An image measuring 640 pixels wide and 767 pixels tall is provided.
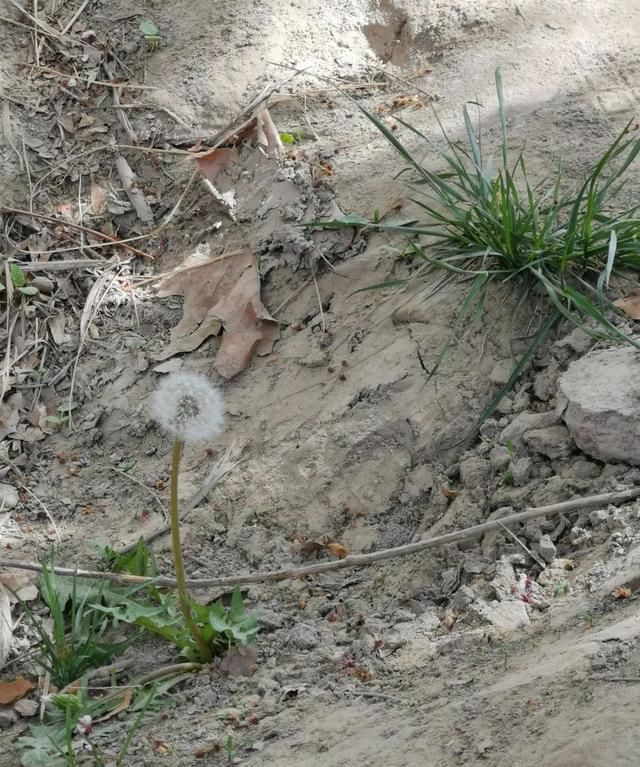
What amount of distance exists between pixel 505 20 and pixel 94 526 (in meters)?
3.00

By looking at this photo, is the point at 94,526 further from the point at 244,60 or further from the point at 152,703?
the point at 244,60

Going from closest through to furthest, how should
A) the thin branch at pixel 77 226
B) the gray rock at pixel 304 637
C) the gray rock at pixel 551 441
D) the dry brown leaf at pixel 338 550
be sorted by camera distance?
1. the gray rock at pixel 304 637
2. the gray rock at pixel 551 441
3. the dry brown leaf at pixel 338 550
4. the thin branch at pixel 77 226

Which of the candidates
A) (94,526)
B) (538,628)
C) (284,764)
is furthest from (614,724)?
(94,526)

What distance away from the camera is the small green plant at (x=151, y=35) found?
192 inches

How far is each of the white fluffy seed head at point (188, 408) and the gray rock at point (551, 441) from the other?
3.26 feet

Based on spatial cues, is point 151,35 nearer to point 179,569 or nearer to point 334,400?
point 334,400

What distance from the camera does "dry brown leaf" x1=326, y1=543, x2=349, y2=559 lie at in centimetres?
315

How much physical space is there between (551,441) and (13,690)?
173 centimetres

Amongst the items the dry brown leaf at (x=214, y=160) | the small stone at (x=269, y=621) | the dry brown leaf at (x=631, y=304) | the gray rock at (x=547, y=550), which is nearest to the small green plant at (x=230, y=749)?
the small stone at (x=269, y=621)

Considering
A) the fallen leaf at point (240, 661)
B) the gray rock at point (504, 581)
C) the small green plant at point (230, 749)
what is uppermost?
the gray rock at point (504, 581)

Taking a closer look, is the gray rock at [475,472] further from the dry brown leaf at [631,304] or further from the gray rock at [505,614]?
the dry brown leaf at [631,304]

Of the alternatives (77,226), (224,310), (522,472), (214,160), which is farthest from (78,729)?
(214,160)

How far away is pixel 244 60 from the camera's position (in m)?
4.75

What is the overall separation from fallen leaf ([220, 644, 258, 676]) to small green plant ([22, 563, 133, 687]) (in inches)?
12.8
